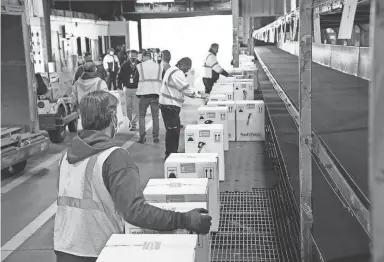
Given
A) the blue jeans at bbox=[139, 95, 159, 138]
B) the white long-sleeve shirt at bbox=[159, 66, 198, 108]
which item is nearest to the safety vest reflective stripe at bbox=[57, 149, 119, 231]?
the white long-sleeve shirt at bbox=[159, 66, 198, 108]

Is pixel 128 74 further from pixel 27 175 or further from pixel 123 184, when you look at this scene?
pixel 123 184

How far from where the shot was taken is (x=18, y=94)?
8633mm

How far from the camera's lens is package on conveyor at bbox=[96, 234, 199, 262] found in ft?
7.43

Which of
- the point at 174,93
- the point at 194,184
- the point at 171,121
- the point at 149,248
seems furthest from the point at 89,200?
the point at 171,121

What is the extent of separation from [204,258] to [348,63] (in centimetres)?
139

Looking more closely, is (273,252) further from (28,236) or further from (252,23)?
(252,23)

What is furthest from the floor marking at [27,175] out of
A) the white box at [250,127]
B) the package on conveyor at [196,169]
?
the package on conveyor at [196,169]

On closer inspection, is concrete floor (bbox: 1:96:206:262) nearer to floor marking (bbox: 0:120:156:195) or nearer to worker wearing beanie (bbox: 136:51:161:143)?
floor marking (bbox: 0:120:156:195)

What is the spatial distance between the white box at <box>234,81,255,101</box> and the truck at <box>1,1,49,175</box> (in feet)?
11.4

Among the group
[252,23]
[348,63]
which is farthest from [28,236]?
[252,23]

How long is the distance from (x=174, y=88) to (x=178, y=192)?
5.33 meters

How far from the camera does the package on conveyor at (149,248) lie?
227 centimetres

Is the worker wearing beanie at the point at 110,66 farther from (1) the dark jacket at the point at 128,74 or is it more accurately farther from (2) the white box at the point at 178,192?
(2) the white box at the point at 178,192

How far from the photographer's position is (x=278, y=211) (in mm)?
4586
